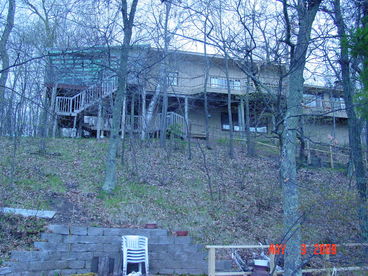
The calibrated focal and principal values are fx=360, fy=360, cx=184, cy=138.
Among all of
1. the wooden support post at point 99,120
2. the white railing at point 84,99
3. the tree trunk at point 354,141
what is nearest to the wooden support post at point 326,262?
the tree trunk at point 354,141

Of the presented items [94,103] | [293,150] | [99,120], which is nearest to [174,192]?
[293,150]

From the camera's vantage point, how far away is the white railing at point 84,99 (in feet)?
53.9

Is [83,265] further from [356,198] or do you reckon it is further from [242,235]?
[356,198]

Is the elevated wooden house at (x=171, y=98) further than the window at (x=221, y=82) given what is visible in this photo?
No

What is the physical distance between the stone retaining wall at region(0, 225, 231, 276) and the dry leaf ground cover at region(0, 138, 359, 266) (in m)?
0.76

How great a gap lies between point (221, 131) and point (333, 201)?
14769 millimetres

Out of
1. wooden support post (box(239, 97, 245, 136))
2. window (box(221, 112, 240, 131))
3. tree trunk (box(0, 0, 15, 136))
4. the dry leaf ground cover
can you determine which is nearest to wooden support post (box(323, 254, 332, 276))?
the dry leaf ground cover

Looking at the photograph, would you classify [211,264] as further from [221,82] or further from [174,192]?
[221,82]

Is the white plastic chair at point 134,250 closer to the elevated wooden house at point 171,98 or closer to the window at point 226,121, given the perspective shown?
the elevated wooden house at point 171,98

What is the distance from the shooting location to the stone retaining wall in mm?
7141

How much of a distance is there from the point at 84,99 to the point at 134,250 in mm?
10538

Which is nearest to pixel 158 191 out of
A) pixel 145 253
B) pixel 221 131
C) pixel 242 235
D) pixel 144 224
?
pixel 144 224

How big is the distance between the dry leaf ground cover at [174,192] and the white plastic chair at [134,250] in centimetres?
130

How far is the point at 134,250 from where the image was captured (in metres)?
7.56
